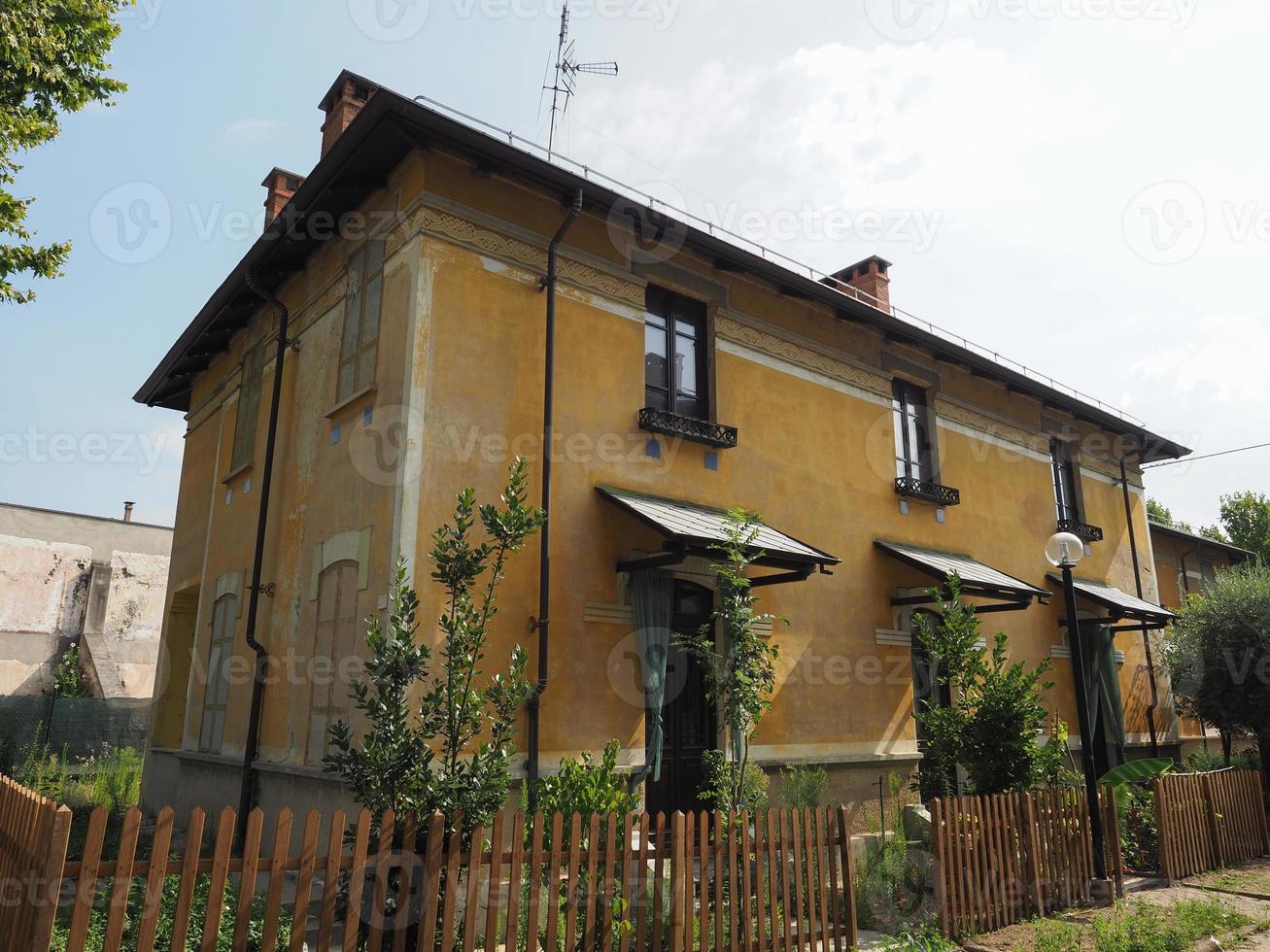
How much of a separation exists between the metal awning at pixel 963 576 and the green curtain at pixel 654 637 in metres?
4.06

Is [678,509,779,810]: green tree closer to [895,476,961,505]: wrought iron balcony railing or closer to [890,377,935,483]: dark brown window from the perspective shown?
[895,476,961,505]: wrought iron balcony railing

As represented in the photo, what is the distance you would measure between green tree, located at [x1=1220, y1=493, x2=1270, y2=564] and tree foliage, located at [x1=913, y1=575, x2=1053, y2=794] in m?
34.1

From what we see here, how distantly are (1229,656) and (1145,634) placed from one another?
268 centimetres

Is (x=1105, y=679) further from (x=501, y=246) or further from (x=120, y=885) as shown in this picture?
(x=120, y=885)

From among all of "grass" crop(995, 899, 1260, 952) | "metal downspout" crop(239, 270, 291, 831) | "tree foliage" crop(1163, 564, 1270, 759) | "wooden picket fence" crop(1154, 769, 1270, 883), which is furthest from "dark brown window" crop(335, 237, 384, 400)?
"tree foliage" crop(1163, 564, 1270, 759)

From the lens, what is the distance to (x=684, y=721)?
10.3 meters

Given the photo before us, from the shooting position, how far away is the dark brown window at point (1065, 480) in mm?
17094

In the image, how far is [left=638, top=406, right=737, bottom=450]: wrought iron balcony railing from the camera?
413 inches

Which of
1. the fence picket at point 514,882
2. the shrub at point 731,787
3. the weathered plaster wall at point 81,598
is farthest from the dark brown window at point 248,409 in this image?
the weathered plaster wall at point 81,598

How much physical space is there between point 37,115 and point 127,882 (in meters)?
9.09

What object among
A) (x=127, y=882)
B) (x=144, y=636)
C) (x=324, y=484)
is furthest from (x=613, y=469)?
(x=144, y=636)

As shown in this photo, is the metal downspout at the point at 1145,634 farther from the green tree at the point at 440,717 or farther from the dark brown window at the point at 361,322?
the green tree at the point at 440,717

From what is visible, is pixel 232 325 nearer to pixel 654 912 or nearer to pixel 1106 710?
pixel 654 912

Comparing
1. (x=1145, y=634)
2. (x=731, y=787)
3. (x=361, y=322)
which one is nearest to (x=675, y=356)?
(x=361, y=322)
